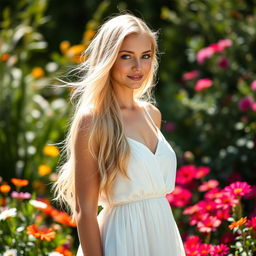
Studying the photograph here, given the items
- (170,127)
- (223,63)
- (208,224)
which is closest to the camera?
(208,224)

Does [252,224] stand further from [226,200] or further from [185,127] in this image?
[185,127]

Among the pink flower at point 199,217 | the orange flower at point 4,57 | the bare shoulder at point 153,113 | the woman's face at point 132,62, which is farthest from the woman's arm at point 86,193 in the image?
the orange flower at point 4,57

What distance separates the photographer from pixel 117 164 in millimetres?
2189

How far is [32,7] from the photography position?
5633mm

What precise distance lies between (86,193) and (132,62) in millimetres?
506

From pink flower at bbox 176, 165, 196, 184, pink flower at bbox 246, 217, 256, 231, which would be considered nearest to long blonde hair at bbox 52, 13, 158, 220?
pink flower at bbox 246, 217, 256, 231

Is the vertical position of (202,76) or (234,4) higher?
(234,4)

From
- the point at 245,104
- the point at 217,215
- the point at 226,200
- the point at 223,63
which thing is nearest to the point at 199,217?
the point at 217,215

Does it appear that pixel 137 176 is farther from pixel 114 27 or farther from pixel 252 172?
pixel 252 172

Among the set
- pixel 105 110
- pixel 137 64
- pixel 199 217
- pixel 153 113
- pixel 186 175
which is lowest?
pixel 186 175

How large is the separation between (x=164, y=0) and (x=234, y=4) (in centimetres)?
181

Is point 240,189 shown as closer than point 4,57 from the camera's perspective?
Yes

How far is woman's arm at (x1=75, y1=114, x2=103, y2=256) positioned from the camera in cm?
216

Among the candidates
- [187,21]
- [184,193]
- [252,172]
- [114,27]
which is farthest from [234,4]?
[114,27]
